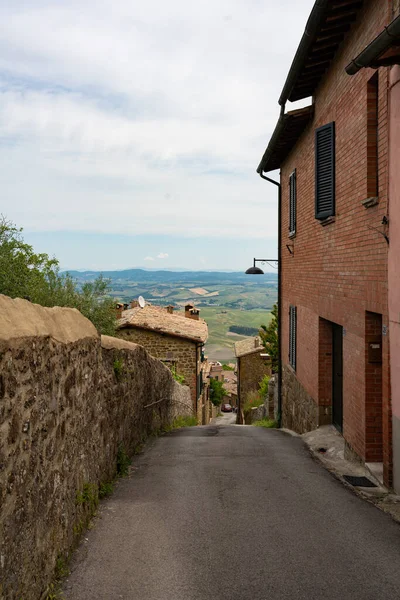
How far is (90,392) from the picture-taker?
5.02m

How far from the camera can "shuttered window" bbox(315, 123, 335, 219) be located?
850 cm

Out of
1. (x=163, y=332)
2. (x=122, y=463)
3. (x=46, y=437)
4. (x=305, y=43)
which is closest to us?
(x=46, y=437)

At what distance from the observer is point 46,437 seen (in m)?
3.53

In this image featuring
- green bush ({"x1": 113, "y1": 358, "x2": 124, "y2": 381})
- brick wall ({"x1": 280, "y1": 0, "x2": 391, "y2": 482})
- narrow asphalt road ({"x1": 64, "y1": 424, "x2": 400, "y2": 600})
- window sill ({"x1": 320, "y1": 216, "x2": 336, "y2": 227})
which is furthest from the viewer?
window sill ({"x1": 320, "y1": 216, "x2": 336, "y2": 227})

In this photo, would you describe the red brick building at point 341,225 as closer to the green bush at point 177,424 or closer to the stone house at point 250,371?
the green bush at point 177,424

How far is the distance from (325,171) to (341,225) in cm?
150

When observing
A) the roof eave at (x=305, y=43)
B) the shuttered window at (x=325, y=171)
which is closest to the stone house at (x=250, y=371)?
the shuttered window at (x=325, y=171)

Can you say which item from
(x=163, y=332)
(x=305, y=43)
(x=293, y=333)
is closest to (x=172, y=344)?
(x=163, y=332)

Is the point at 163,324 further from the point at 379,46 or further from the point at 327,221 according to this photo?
the point at 379,46

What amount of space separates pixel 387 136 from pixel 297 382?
7.85m

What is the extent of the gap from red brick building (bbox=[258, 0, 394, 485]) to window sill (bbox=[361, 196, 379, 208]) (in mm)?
21

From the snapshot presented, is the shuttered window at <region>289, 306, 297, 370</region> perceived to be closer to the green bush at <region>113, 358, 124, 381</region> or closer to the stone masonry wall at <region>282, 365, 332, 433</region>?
the stone masonry wall at <region>282, 365, 332, 433</region>

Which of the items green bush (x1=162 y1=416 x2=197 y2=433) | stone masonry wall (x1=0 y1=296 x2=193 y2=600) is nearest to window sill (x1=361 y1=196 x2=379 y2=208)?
stone masonry wall (x1=0 y1=296 x2=193 y2=600)

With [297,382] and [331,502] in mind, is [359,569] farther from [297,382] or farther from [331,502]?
[297,382]
